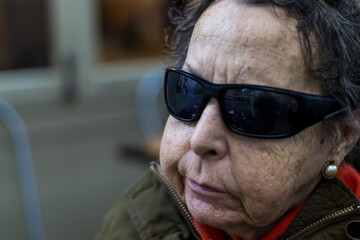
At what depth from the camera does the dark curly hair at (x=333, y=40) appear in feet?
4.35

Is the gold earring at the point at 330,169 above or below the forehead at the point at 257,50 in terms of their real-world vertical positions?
below

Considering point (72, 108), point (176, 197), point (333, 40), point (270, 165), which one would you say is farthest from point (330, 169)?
point (72, 108)

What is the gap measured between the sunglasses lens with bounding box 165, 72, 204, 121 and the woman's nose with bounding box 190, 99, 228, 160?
4 centimetres

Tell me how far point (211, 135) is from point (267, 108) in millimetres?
153

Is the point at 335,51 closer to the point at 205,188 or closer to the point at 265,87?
the point at 265,87

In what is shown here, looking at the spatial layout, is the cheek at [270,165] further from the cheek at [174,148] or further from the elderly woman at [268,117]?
the cheek at [174,148]

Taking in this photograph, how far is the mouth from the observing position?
139 cm

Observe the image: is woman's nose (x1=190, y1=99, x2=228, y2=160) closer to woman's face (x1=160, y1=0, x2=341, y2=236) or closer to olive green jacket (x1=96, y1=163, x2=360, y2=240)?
woman's face (x1=160, y1=0, x2=341, y2=236)

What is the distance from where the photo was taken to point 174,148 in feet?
4.80

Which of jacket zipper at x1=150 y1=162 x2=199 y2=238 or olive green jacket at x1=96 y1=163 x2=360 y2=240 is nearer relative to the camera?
olive green jacket at x1=96 y1=163 x2=360 y2=240

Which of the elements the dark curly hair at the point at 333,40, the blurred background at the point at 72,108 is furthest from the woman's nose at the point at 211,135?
the blurred background at the point at 72,108

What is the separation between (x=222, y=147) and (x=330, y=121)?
11.3 inches

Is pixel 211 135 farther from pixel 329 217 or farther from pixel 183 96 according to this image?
pixel 329 217

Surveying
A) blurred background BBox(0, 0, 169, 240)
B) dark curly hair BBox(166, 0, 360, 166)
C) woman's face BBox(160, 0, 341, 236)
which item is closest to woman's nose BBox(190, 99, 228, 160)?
woman's face BBox(160, 0, 341, 236)
